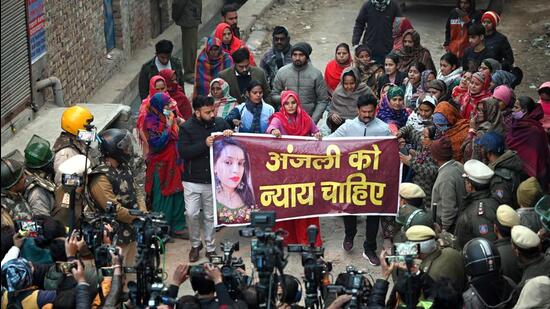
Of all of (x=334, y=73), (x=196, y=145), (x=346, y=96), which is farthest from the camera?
(x=334, y=73)

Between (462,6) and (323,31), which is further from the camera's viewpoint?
(323,31)

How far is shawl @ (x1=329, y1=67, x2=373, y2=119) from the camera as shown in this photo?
35.3ft

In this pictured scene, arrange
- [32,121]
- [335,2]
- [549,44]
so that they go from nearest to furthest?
[32,121] < [549,44] < [335,2]

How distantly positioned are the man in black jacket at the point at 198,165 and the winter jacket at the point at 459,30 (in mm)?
5258

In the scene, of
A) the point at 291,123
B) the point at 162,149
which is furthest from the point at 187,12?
the point at 291,123

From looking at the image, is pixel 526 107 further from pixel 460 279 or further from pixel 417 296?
pixel 417 296

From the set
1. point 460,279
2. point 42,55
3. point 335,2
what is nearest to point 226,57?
point 42,55

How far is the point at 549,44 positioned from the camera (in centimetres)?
1716

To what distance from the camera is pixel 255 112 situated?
33.8ft

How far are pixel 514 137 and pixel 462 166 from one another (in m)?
1.07

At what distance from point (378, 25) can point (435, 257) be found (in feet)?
22.0

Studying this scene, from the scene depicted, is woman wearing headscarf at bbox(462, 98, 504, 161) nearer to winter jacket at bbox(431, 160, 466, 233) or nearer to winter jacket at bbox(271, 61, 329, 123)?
winter jacket at bbox(431, 160, 466, 233)

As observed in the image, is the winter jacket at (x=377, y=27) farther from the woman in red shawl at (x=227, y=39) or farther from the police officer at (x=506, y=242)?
the police officer at (x=506, y=242)

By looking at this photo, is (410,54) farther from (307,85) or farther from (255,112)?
(255,112)
